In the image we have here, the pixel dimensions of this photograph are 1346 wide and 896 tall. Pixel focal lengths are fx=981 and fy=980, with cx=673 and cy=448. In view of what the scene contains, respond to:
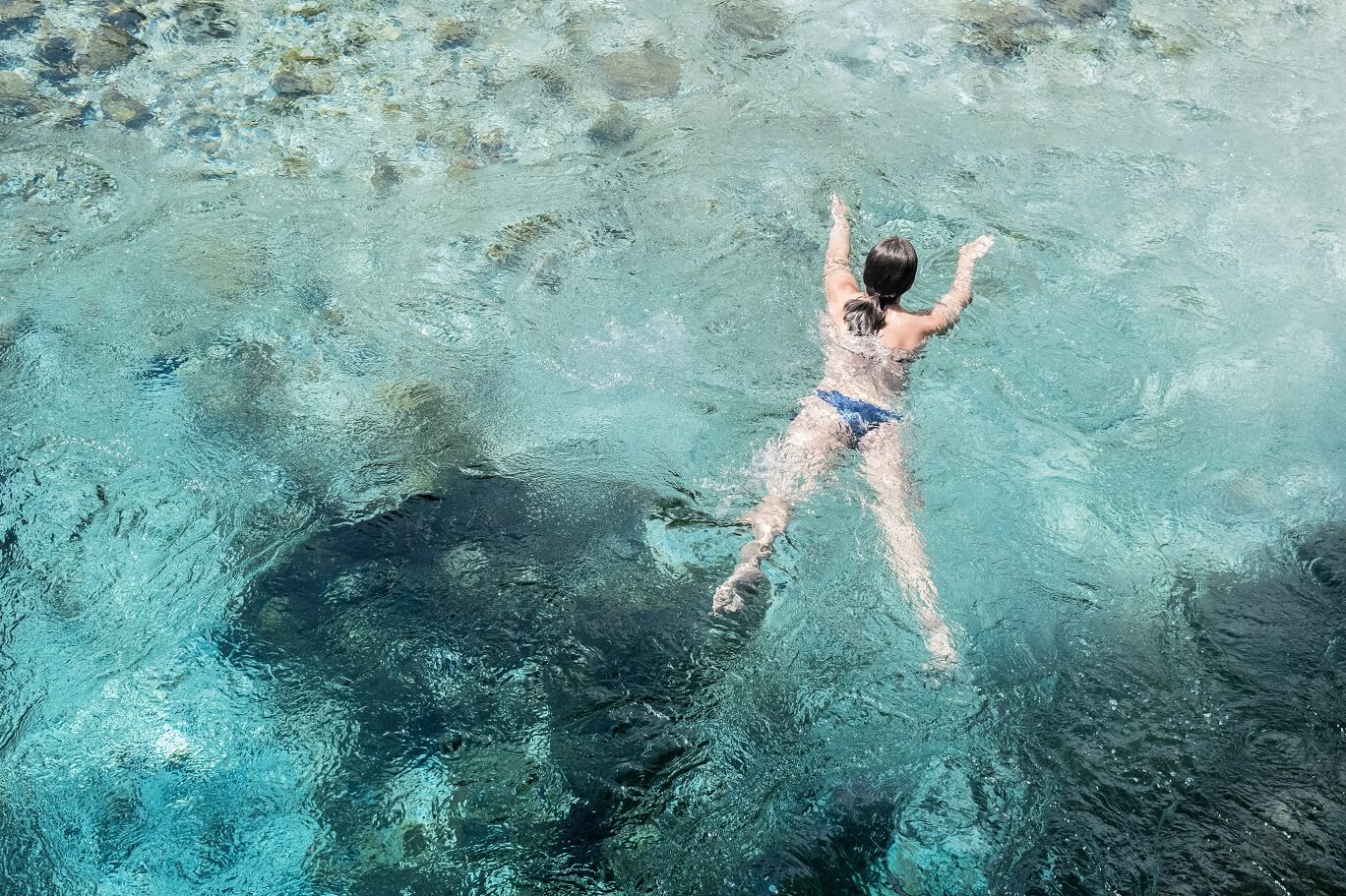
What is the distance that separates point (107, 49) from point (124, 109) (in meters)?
0.80

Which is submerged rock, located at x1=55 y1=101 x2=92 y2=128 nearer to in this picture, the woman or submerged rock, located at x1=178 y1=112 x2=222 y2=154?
submerged rock, located at x1=178 y1=112 x2=222 y2=154

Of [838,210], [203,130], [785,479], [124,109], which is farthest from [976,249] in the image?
[124,109]

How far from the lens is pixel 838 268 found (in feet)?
19.2

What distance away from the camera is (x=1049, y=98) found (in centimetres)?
766

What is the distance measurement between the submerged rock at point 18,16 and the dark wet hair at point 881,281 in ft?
23.0

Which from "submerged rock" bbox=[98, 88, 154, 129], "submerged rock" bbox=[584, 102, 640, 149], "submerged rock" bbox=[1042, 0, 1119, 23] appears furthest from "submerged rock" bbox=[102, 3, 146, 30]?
"submerged rock" bbox=[1042, 0, 1119, 23]

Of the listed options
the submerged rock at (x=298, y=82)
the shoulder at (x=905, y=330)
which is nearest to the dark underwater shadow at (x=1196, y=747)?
the shoulder at (x=905, y=330)

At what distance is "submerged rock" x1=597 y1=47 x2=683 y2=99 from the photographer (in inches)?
304

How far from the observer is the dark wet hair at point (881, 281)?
17.1 ft

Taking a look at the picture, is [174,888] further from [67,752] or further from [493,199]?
[493,199]

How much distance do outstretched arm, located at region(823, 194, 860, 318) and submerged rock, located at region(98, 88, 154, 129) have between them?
16.8ft

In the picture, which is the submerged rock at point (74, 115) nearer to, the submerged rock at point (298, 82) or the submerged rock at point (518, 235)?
the submerged rock at point (298, 82)

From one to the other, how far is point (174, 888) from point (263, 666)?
3.14ft

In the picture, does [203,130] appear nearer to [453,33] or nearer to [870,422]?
[453,33]
